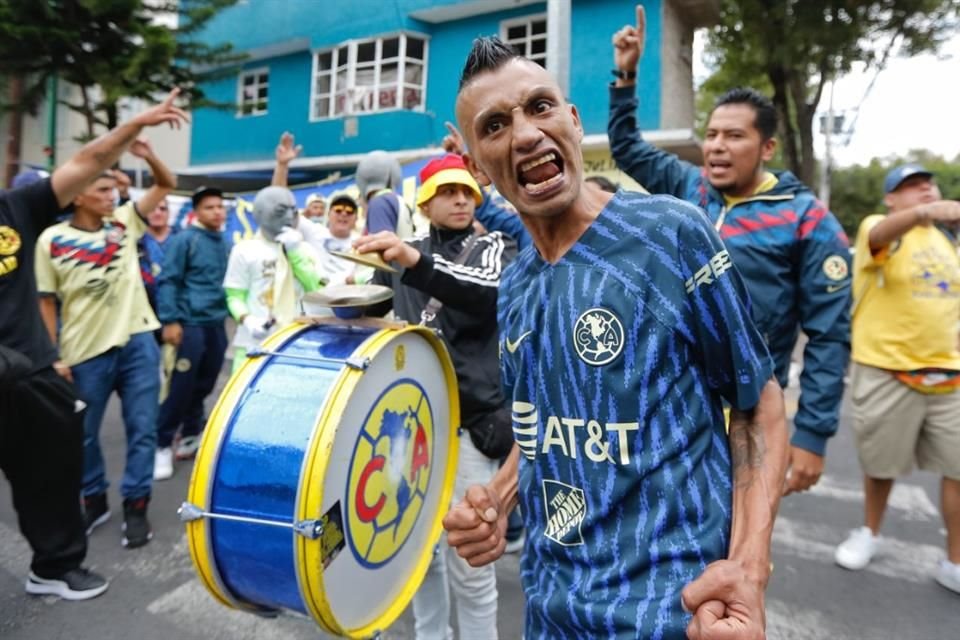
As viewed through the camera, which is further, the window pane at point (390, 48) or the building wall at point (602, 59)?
the window pane at point (390, 48)

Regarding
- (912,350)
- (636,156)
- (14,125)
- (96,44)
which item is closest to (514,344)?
(636,156)

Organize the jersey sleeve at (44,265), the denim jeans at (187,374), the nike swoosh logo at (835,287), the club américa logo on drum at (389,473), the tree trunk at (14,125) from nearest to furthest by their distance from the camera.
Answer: the club américa logo on drum at (389,473) < the nike swoosh logo at (835,287) < the jersey sleeve at (44,265) < the denim jeans at (187,374) < the tree trunk at (14,125)

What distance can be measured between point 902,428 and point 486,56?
132 inches

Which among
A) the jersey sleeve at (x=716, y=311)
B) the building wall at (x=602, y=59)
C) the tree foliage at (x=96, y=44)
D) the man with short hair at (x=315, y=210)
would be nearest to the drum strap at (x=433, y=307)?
the jersey sleeve at (x=716, y=311)

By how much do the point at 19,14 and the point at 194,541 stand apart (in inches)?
583

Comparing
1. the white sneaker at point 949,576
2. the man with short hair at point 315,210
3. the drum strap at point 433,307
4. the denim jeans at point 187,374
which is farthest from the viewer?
the man with short hair at point 315,210

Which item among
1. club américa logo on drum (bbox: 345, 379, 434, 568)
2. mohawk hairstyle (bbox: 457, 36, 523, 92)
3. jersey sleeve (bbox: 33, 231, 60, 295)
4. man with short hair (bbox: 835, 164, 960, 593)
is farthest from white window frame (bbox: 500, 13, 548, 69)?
mohawk hairstyle (bbox: 457, 36, 523, 92)

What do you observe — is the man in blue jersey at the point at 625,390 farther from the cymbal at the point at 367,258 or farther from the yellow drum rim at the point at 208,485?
the yellow drum rim at the point at 208,485

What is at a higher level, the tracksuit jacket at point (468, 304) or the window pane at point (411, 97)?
the window pane at point (411, 97)

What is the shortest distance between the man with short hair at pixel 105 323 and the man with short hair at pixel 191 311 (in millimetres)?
1094

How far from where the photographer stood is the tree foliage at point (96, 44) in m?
13.0

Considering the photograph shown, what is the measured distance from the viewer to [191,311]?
17.2ft

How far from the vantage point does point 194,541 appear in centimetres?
203

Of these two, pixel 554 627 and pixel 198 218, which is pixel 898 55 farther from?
pixel 554 627
